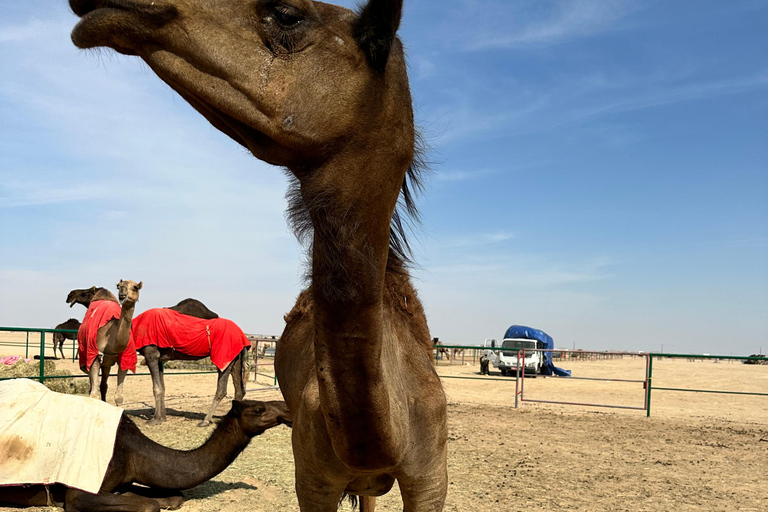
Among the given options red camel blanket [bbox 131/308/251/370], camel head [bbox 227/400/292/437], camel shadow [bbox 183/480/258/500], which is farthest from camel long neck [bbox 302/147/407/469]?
red camel blanket [bbox 131/308/251/370]

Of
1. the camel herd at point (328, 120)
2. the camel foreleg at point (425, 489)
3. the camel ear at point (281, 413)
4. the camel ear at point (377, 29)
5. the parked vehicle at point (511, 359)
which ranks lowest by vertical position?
the parked vehicle at point (511, 359)

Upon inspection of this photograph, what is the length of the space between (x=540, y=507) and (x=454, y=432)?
401 centimetres

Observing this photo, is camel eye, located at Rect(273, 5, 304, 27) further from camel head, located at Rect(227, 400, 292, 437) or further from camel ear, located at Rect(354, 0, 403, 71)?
camel head, located at Rect(227, 400, 292, 437)

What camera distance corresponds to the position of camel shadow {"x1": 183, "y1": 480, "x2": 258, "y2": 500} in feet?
19.3

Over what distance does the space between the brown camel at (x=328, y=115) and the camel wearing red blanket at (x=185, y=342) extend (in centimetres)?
885

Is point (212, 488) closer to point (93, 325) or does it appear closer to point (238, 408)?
point (238, 408)

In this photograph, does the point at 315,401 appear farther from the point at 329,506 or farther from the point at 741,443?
the point at 741,443

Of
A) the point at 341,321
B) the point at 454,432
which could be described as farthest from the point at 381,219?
the point at 454,432

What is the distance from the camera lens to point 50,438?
4.98 m

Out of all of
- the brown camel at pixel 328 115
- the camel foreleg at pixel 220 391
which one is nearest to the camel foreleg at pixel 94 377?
the camel foreleg at pixel 220 391

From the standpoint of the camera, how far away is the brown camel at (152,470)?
4980 mm

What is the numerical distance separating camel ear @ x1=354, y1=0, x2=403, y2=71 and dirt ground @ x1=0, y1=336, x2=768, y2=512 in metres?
4.98

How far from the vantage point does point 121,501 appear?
5121 mm

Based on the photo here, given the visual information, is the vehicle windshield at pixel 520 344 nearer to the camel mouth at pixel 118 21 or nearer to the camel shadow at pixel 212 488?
the camel shadow at pixel 212 488
